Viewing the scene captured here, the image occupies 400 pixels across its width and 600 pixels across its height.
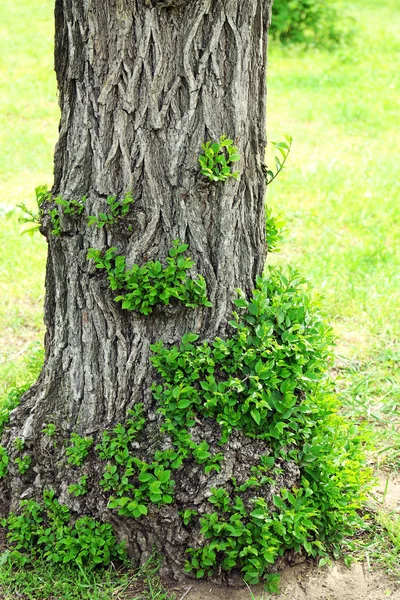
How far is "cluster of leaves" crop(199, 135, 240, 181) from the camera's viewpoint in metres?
2.59

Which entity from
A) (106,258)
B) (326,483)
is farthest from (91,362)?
(326,483)

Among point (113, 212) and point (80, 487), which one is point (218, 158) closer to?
point (113, 212)

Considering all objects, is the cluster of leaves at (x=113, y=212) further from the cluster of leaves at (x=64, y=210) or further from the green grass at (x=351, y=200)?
the green grass at (x=351, y=200)

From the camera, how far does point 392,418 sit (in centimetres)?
377

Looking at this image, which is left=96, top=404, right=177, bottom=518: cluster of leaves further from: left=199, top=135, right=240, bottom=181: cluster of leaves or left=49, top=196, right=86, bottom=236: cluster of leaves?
left=199, top=135, right=240, bottom=181: cluster of leaves

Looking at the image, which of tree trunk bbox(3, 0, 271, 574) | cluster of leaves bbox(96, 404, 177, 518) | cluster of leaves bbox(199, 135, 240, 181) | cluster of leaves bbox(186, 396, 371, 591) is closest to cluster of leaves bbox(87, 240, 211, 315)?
tree trunk bbox(3, 0, 271, 574)

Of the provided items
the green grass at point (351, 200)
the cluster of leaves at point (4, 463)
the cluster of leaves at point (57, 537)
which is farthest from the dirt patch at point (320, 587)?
the cluster of leaves at point (4, 463)

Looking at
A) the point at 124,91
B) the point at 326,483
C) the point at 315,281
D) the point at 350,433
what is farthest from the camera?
the point at 315,281

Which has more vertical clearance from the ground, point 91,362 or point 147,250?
point 147,250

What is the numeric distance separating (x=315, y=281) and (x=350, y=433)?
2.01m

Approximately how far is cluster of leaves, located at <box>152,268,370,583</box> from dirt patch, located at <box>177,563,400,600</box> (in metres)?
0.07

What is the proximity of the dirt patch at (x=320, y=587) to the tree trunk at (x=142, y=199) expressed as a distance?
0.16 metres

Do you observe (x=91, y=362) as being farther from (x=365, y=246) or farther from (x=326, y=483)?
(x=365, y=246)

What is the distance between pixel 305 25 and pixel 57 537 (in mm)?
9639
